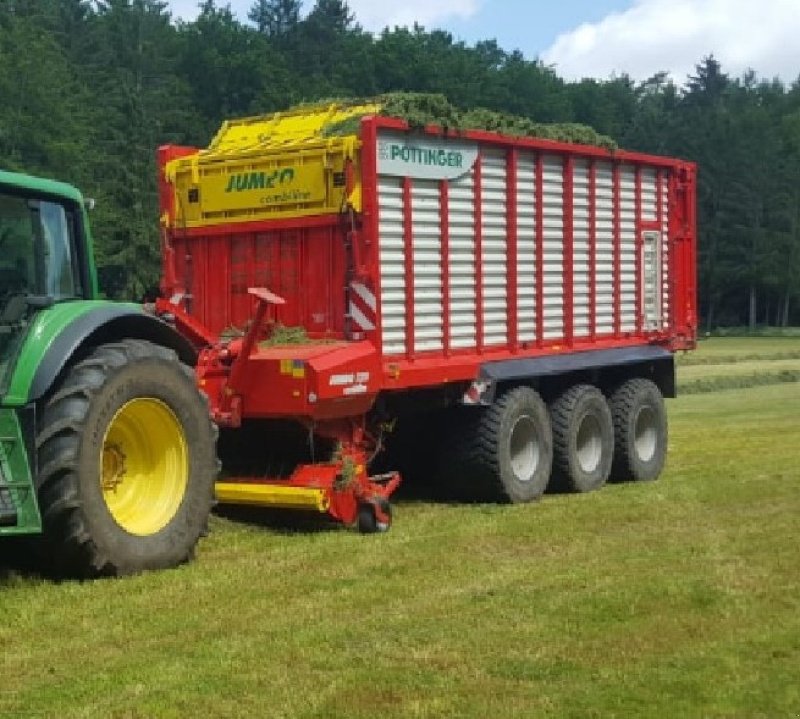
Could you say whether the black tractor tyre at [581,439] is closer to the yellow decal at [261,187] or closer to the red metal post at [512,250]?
the red metal post at [512,250]

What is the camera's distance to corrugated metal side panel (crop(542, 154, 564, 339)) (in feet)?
38.2

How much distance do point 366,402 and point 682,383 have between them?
2089 cm

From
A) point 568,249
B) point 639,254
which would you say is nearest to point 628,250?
point 639,254

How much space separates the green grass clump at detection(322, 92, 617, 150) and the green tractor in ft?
9.02

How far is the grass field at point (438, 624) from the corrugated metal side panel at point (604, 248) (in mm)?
3139

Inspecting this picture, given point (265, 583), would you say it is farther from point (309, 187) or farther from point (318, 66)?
point (318, 66)

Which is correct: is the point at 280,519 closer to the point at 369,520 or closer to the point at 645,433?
the point at 369,520

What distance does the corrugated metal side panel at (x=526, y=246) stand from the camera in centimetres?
1130

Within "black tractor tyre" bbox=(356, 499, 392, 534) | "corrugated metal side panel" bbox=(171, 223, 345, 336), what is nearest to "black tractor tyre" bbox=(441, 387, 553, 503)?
"corrugated metal side panel" bbox=(171, 223, 345, 336)

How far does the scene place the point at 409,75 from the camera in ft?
290

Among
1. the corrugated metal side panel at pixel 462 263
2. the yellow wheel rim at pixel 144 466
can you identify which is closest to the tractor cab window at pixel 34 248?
the yellow wheel rim at pixel 144 466

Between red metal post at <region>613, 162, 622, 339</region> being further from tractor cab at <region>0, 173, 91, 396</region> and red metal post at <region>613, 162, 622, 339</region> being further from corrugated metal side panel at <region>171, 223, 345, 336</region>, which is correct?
tractor cab at <region>0, 173, 91, 396</region>

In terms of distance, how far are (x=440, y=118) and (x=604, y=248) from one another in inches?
118

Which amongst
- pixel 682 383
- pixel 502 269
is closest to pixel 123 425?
pixel 502 269
